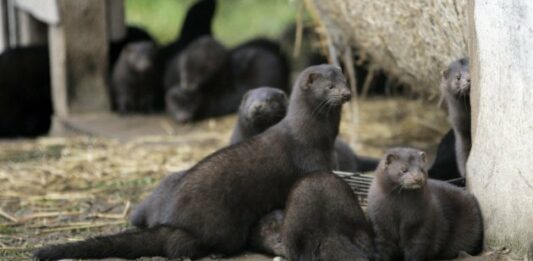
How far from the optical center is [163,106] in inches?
404

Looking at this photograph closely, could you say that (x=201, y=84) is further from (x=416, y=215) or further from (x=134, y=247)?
(x=416, y=215)

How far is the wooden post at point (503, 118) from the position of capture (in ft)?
14.8

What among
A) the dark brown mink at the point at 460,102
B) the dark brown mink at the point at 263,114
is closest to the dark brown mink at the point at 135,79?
the dark brown mink at the point at 263,114

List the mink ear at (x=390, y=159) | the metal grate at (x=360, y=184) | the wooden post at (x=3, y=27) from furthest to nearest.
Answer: the wooden post at (x=3, y=27), the metal grate at (x=360, y=184), the mink ear at (x=390, y=159)

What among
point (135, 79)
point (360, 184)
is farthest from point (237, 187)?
point (135, 79)

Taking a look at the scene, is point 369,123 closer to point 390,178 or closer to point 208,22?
point 208,22

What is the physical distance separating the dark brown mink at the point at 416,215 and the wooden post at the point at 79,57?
5.03 meters

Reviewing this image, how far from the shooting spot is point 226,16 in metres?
17.3

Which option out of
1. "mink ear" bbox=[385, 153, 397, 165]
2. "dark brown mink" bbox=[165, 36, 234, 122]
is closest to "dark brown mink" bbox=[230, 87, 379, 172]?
"mink ear" bbox=[385, 153, 397, 165]

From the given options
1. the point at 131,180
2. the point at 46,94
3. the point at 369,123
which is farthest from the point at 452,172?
the point at 46,94

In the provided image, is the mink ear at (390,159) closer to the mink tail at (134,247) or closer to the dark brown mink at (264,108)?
the mink tail at (134,247)

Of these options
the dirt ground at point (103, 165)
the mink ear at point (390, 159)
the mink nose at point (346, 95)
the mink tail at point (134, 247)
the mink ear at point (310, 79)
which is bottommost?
the dirt ground at point (103, 165)

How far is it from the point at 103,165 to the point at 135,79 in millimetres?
2397

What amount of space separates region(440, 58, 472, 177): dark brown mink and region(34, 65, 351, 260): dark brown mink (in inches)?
22.5
